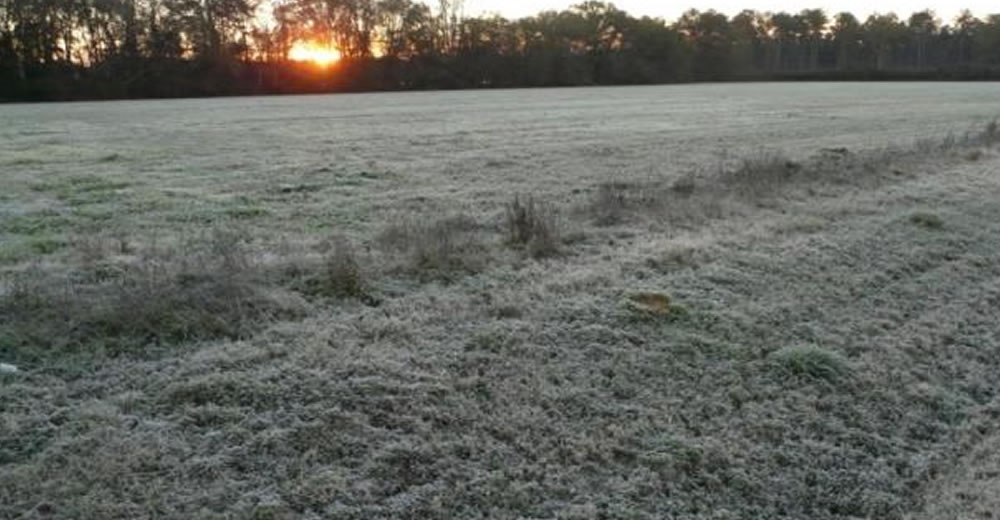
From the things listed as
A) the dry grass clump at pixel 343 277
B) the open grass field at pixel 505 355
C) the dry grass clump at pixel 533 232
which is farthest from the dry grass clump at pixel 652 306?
the dry grass clump at pixel 343 277

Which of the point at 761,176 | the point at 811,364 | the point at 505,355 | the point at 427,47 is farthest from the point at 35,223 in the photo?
the point at 427,47

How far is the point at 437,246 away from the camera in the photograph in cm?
651

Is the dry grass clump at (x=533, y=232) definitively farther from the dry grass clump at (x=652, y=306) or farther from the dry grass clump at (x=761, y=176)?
the dry grass clump at (x=761, y=176)

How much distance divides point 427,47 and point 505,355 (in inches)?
2831

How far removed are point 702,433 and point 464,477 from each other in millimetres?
1319

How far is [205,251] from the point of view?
21.8ft

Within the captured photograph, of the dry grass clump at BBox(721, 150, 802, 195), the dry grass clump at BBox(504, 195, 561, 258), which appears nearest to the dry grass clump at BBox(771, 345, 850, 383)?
the dry grass clump at BBox(504, 195, 561, 258)

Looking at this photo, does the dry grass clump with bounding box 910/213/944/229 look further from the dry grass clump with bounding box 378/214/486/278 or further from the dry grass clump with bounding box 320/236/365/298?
the dry grass clump with bounding box 320/236/365/298

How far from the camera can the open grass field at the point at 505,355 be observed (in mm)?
3240

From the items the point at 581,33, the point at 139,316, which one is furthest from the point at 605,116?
the point at 581,33

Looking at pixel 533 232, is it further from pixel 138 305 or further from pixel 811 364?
pixel 138 305

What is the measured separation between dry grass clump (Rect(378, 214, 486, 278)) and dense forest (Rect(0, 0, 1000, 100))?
5637cm

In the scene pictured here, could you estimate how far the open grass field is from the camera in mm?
3240

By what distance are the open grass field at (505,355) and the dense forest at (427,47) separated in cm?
→ 5555
